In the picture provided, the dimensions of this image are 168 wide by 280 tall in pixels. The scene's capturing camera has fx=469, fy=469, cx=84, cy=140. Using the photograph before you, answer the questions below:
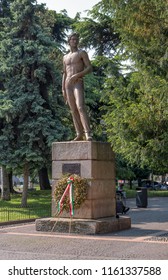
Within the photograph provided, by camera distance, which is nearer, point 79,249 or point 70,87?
point 79,249

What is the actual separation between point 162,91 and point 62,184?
12.8 feet

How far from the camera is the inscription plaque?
13609mm

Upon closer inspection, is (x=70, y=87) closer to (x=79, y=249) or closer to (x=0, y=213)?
(x=79, y=249)

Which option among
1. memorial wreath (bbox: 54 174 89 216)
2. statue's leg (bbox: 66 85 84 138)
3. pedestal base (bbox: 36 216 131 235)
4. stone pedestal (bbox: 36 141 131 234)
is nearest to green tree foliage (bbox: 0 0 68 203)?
statue's leg (bbox: 66 85 84 138)

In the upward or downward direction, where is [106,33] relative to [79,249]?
upward

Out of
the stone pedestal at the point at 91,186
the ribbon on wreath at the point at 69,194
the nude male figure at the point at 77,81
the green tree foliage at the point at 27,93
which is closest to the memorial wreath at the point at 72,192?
the ribbon on wreath at the point at 69,194

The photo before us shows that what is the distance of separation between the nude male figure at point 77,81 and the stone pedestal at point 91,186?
1.81 feet

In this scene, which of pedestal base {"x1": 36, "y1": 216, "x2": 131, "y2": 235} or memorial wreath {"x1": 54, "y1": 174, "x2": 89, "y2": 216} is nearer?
pedestal base {"x1": 36, "y1": 216, "x2": 131, "y2": 235}

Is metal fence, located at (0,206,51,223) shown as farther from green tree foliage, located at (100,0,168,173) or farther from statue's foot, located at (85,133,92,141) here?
green tree foliage, located at (100,0,168,173)

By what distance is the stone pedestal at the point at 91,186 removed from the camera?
13094 mm

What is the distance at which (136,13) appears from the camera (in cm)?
1384

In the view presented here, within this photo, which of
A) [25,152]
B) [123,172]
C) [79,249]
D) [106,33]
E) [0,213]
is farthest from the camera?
[123,172]

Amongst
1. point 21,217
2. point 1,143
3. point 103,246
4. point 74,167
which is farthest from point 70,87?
point 1,143

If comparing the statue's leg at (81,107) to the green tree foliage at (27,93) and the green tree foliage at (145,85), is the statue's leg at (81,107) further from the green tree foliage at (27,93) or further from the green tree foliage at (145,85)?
the green tree foliage at (27,93)
